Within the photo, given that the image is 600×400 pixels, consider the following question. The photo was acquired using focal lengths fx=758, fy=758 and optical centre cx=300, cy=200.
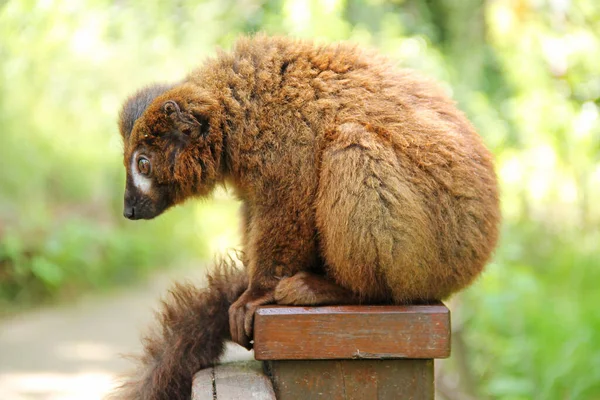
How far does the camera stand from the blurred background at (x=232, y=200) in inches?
237

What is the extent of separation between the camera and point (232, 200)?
20.3ft

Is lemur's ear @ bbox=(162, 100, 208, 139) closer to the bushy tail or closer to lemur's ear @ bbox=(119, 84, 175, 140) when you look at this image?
lemur's ear @ bbox=(119, 84, 175, 140)

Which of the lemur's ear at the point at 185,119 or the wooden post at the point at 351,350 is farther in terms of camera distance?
the lemur's ear at the point at 185,119

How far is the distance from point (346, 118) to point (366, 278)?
26.2 inches

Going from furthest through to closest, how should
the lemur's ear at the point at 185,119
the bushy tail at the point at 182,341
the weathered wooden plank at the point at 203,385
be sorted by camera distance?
the lemur's ear at the point at 185,119 → the bushy tail at the point at 182,341 → the weathered wooden plank at the point at 203,385

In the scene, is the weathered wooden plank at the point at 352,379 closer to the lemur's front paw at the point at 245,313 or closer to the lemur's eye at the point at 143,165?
the lemur's front paw at the point at 245,313

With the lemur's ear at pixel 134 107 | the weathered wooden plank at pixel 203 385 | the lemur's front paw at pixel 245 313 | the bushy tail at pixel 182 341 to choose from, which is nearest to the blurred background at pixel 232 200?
the lemur's ear at pixel 134 107

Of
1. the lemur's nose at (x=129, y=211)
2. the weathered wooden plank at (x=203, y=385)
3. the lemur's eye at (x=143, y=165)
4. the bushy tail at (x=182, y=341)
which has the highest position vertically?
the lemur's eye at (x=143, y=165)

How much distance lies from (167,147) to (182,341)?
2.90 ft

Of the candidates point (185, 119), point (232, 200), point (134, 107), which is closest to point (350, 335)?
point (185, 119)

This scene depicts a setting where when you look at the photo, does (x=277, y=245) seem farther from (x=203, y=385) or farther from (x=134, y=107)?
(x=134, y=107)

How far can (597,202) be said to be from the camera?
330 inches

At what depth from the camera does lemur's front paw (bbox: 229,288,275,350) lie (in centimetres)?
302

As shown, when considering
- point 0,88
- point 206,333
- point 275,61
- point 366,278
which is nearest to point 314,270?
point 366,278
